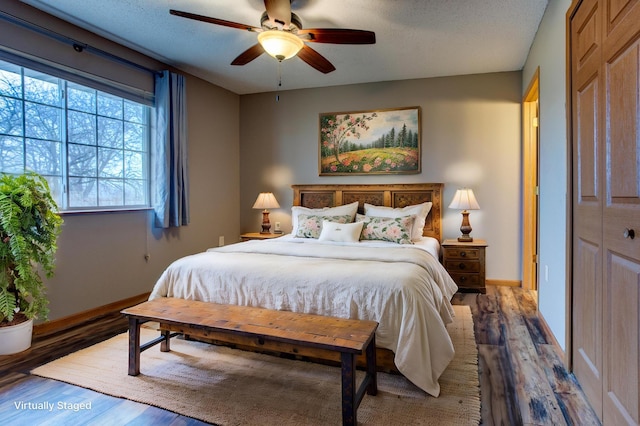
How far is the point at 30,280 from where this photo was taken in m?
2.58

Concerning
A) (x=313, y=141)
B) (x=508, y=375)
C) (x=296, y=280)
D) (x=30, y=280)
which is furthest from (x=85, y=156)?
(x=508, y=375)

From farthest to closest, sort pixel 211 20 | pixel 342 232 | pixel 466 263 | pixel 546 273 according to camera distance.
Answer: pixel 466 263 → pixel 342 232 → pixel 546 273 → pixel 211 20

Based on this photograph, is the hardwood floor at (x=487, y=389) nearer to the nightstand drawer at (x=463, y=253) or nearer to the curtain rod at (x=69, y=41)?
the nightstand drawer at (x=463, y=253)

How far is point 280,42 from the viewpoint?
2613 mm

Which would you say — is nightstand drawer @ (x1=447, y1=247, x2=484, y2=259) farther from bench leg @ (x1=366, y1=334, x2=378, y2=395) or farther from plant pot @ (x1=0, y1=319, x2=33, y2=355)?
plant pot @ (x1=0, y1=319, x2=33, y2=355)

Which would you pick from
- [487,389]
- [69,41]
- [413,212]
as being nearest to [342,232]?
[413,212]

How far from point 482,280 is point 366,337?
2.79 metres

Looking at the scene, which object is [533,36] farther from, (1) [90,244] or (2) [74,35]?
(1) [90,244]

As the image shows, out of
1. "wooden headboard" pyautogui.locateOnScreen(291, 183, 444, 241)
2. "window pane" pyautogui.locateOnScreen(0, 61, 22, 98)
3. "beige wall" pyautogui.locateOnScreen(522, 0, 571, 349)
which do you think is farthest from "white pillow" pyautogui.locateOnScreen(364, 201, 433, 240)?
"window pane" pyautogui.locateOnScreen(0, 61, 22, 98)

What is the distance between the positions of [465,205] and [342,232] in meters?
1.47

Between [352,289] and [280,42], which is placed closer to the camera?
[352,289]

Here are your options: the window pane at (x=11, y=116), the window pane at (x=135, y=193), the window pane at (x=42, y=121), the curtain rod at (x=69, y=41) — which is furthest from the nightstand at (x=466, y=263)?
the window pane at (x=11, y=116)

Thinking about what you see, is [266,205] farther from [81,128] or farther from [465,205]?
[465,205]

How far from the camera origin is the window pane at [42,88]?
2936 millimetres
